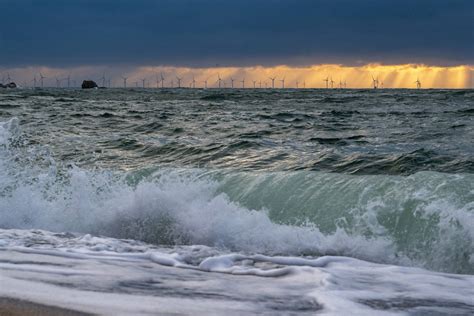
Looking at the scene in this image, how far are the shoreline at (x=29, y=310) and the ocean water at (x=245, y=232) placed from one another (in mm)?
104

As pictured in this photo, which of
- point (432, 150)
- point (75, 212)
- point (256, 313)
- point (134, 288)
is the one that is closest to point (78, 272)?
point (134, 288)

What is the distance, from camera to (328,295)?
4.41 meters

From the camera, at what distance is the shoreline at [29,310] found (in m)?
3.63

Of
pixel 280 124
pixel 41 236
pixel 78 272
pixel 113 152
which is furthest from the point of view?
pixel 280 124

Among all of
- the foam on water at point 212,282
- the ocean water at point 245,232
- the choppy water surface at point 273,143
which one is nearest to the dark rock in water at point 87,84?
the choppy water surface at point 273,143

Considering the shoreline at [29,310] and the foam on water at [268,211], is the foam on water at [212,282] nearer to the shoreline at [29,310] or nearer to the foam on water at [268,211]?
the shoreline at [29,310]

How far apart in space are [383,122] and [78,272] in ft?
56.4

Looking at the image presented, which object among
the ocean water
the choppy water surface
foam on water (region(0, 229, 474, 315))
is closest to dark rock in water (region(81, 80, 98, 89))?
the choppy water surface

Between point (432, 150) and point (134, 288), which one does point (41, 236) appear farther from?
point (432, 150)

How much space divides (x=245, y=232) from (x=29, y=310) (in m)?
3.56

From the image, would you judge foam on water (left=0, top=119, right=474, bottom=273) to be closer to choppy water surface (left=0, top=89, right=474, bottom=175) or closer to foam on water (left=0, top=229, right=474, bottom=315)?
foam on water (left=0, top=229, right=474, bottom=315)

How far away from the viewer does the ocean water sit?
4.33 metres

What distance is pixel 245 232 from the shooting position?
22.9 feet

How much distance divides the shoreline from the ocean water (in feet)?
0.34
